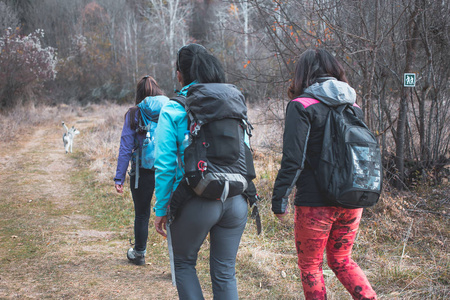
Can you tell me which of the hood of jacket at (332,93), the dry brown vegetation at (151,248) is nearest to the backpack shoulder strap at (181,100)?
the hood of jacket at (332,93)

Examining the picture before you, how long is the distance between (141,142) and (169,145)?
1.58 m

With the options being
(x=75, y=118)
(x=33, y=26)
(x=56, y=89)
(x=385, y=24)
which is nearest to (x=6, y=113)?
(x=75, y=118)

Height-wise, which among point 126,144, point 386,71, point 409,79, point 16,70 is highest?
point 16,70

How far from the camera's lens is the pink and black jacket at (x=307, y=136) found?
218 centimetres

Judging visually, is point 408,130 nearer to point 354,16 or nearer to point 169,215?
point 354,16

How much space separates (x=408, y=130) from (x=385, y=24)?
186 centimetres

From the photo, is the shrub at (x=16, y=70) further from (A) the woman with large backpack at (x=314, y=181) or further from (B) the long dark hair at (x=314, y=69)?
(A) the woman with large backpack at (x=314, y=181)

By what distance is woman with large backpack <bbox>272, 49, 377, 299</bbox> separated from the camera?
7.22ft

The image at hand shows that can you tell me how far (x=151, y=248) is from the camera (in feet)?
14.5

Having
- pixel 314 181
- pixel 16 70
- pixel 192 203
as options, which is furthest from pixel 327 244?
pixel 16 70

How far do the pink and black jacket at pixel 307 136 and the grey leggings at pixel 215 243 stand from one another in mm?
326

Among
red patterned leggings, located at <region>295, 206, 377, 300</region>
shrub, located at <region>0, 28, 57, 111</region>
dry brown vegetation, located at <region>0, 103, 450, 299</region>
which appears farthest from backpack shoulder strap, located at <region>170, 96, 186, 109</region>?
shrub, located at <region>0, 28, 57, 111</region>

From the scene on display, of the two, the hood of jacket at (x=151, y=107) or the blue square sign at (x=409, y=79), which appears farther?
the blue square sign at (x=409, y=79)

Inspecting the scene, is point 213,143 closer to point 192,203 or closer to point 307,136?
point 192,203
